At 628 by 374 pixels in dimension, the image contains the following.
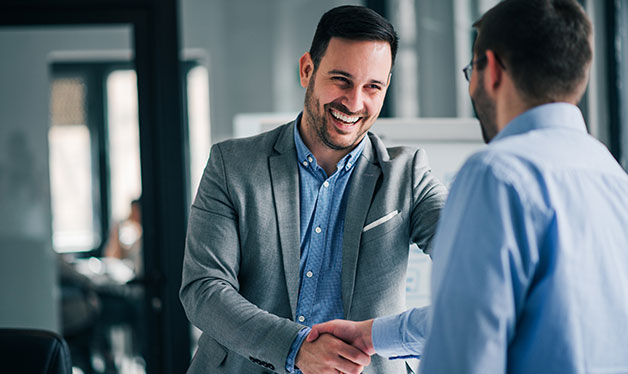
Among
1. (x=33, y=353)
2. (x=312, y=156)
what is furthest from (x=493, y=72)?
(x=33, y=353)

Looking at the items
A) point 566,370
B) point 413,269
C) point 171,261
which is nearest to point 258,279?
point 566,370

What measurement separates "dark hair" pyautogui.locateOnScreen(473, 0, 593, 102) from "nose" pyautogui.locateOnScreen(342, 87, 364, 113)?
549 mm

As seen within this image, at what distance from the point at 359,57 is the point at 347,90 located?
0.08 metres

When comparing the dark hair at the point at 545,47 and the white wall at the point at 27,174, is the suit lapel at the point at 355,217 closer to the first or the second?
the dark hair at the point at 545,47

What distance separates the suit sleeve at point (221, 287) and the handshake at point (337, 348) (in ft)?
0.14

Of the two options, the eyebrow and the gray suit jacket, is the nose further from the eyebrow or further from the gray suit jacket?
the gray suit jacket

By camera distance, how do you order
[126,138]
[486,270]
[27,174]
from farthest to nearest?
[126,138], [27,174], [486,270]

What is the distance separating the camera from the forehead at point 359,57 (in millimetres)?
1453

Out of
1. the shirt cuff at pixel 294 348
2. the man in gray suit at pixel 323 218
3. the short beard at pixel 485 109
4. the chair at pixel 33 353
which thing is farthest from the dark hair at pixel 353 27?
the chair at pixel 33 353

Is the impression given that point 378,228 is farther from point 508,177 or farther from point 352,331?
point 508,177

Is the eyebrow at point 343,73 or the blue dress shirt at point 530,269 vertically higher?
the eyebrow at point 343,73

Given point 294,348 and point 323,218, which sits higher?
point 323,218

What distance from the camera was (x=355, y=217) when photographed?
145 centimetres

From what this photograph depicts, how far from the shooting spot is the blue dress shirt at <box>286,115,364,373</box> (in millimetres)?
1458
